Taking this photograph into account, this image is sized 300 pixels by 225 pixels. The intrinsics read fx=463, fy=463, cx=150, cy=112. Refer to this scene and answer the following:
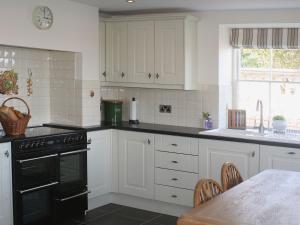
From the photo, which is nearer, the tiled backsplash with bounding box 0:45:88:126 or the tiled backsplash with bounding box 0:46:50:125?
the tiled backsplash with bounding box 0:46:50:125

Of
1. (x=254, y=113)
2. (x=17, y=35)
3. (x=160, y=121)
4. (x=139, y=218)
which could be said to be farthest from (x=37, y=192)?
(x=254, y=113)

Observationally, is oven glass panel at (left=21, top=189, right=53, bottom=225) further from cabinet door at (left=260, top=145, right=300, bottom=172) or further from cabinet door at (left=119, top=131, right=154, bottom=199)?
cabinet door at (left=260, top=145, right=300, bottom=172)

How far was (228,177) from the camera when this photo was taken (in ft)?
10.2

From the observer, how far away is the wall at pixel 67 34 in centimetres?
429

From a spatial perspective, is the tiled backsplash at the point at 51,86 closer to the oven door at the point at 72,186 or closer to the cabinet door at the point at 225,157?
the oven door at the point at 72,186

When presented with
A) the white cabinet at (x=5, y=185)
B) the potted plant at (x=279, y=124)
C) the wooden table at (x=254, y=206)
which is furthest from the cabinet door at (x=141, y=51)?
the wooden table at (x=254, y=206)

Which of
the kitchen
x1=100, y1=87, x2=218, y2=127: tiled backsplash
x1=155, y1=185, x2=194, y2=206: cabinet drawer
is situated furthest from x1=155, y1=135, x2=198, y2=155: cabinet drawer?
x1=100, y1=87, x2=218, y2=127: tiled backsplash

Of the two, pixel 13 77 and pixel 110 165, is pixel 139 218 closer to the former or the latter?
pixel 110 165

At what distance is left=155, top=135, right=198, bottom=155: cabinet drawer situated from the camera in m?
4.78

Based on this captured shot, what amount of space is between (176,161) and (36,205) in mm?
1502

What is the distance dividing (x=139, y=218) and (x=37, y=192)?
118 centimetres

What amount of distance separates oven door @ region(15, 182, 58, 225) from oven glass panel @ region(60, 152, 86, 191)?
165 millimetres

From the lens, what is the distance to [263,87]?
5.25 metres

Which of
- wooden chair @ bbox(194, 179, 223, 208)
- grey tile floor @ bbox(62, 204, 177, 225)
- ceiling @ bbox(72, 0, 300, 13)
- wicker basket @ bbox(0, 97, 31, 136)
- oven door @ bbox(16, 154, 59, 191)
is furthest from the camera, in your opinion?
grey tile floor @ bbox(62, 204, 177, 225)
